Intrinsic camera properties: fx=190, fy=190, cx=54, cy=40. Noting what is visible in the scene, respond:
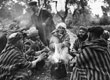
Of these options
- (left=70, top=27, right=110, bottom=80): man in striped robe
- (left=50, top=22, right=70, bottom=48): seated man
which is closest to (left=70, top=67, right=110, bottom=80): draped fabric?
(left=70, top=27, right=110, bottom=80): man in striped robe

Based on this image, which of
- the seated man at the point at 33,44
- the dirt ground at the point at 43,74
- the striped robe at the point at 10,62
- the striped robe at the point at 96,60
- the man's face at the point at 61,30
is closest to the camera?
the striped robe at the point at 96,60

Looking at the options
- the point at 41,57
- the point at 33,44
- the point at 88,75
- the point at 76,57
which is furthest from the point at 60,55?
the point at 88,75

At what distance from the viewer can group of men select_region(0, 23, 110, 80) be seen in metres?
3.16

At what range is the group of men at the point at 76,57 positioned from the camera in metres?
3.16

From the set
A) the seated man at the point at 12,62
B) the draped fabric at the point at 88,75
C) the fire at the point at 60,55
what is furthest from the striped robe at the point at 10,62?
the fire at the point at 60,55

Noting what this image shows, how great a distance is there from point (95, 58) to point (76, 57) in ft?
2.19

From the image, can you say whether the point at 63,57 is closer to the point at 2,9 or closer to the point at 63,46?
the point at 63,46

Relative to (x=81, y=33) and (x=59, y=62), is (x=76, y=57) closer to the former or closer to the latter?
(x=59, y=62)

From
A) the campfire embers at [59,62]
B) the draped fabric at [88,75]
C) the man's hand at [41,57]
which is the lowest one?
the campfire embers at [59,62]

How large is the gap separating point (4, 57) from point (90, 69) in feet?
5.88

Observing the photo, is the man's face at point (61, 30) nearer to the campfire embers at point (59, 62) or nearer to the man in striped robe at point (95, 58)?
the campfire embers at point (59, 62)

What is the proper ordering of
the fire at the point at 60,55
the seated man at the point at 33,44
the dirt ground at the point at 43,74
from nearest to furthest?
the fire at the point at 60,55
the dirt ground at the point at 43,74
the seated man at the point at 33,44

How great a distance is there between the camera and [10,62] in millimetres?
3867

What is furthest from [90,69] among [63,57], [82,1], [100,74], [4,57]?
[82,1]
